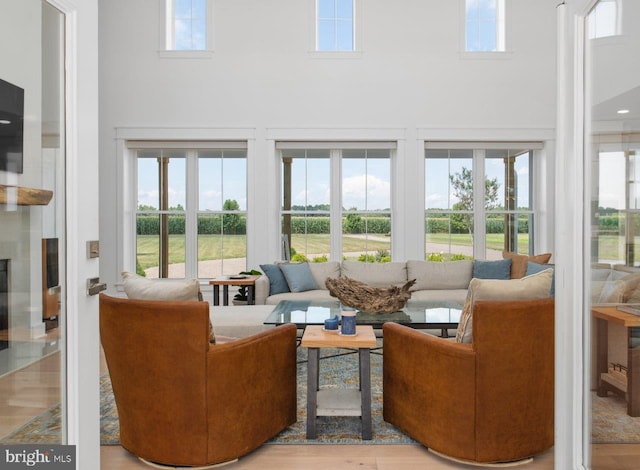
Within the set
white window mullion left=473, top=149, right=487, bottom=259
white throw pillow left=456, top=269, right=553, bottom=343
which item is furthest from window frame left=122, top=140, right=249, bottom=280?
white throw pillow left=456, top=269, right=553, bottom=343

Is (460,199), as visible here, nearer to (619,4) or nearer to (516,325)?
(516,325)

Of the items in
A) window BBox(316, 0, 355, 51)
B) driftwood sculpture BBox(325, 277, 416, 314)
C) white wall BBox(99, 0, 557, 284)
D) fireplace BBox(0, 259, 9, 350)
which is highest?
window BBox(316, 0, 355, 51)

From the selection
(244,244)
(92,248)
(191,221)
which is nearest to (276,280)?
(244,244)

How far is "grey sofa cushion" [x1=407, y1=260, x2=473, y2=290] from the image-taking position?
18.1 feet

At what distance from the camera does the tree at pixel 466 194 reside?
21.0 feet

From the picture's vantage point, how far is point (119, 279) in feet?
20.2

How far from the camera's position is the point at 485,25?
628 centimetres

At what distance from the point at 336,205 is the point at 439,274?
5.60 feet

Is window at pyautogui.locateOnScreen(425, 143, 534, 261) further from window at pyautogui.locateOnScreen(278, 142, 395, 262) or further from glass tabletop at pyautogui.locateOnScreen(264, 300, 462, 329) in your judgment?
glass tabletop at pyautogui.locateOnScreen(264, 300, 462, 329)

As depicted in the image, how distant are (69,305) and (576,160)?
191 cm

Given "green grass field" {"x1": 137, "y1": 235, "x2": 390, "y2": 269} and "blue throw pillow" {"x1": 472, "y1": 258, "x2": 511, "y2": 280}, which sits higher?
"green grass field" {"x1": 137, "y1": 235, "x2": 390, "y2": 269}

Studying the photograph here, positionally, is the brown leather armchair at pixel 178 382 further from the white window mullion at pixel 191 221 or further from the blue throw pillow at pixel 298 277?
the white window mullion at pixel 191 221

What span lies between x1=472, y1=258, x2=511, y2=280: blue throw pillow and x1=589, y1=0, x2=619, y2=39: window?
4040mm

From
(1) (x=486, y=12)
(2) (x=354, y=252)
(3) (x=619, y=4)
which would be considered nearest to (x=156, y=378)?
(3) (x=619, y=4)
